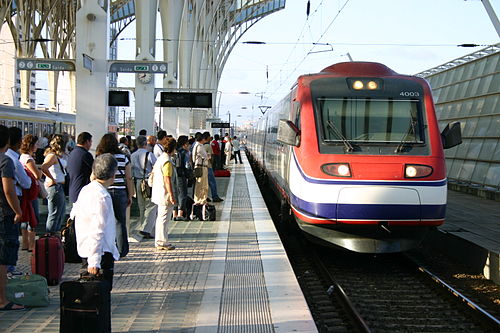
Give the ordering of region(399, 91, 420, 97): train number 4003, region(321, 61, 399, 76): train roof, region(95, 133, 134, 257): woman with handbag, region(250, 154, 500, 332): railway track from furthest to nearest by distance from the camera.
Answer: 1. region(321, 61, 399, 76): train roof
2. region(399, 91, 420, 97): train number 4003
3. region(250, 154, 500, 332): railway track
4. region(95, 133, 134, 257): woman with handbag

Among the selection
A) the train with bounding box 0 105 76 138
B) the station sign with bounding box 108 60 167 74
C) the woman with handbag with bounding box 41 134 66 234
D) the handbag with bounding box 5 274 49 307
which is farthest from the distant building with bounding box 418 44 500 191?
the train with bounding box 0 105 76 138

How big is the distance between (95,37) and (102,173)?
9836 mm

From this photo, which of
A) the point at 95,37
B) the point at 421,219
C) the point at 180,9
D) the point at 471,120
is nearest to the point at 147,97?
the point at 95,37

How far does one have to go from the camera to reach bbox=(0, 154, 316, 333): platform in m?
4.96

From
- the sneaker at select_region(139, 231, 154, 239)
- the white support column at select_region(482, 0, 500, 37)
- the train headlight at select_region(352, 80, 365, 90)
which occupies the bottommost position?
the sneaker at select_region(139, 231, 154, 239)

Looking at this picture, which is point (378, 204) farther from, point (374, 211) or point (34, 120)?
point (34, 120)

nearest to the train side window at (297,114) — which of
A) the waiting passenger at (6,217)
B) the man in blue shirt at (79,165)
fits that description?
the man in blue shirt at (79,165)

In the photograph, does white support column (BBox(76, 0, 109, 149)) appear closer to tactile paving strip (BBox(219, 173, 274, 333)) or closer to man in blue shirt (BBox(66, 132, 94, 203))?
tactile paving strip (BBox(219, 173, 274, 333))

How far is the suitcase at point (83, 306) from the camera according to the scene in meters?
4.07

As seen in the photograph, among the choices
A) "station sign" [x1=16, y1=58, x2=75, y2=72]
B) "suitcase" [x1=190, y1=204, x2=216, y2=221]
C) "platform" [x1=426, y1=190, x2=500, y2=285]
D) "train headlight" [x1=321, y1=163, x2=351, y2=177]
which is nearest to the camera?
"train headlight" [x1=321, y1=163, x2=351, y2=177]

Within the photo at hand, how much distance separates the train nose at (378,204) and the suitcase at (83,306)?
4.27 meters

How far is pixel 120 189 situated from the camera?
23.9 ft

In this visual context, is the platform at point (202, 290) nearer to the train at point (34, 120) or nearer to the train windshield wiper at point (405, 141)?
the train windshield wiper at point (405, 141)

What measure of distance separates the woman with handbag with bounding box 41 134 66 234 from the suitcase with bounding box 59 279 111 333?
14.4 ft
